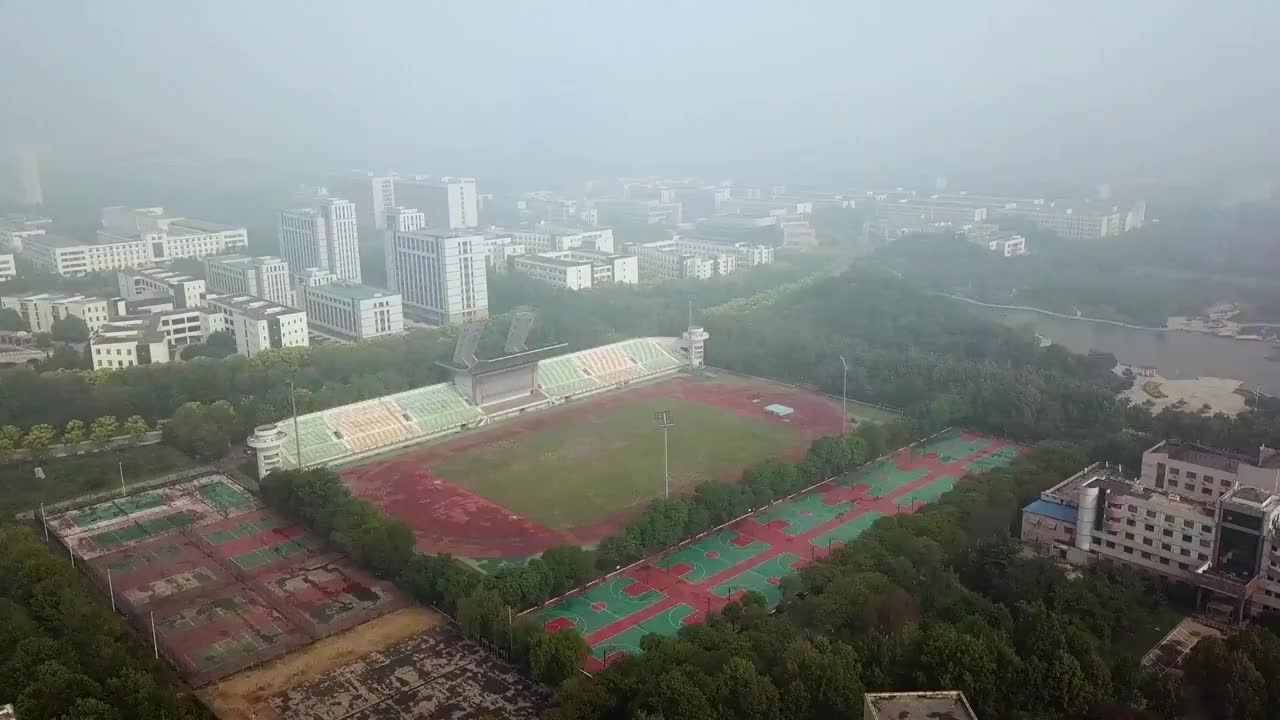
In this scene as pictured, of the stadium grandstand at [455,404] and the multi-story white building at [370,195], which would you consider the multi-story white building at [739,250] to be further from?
the multi-story white building at [370,195]

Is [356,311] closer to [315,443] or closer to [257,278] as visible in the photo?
[257,278]

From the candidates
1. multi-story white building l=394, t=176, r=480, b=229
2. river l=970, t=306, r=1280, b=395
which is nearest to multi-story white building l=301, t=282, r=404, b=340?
multi-story white building l=394, t=176, r=480, b=229

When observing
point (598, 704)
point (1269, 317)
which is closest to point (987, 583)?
point (598, 704)

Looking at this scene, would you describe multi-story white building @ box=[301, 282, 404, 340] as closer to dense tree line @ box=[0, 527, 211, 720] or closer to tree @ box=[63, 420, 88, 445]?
tree @ box=[63, 420, 88, 445]

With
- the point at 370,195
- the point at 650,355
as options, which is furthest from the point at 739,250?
the point at 370,195

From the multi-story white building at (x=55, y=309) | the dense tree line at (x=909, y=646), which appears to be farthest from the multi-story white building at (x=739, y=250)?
the dense tree line at (x=909, y=646)

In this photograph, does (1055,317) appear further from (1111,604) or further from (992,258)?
(1111,604)

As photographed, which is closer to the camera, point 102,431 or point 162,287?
point 102,431
